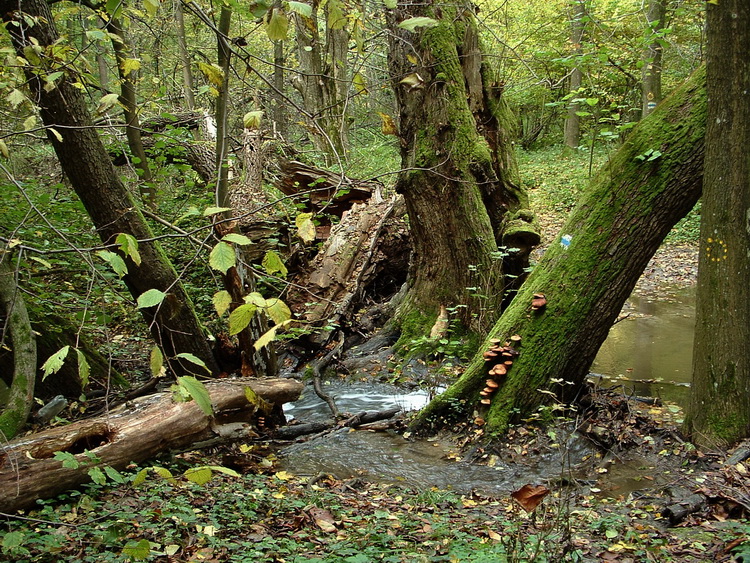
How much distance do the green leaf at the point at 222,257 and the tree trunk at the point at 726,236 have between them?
385 cm

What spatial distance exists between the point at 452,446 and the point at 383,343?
10.2 feet

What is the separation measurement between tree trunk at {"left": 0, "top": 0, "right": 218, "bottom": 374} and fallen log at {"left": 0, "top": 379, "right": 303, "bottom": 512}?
0.55 metres

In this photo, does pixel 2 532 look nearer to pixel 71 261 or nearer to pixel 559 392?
pixel 559 392

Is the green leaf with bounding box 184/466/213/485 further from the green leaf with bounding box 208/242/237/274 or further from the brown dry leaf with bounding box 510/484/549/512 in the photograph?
the brown dry leaf with bounding box 510/484/549/512

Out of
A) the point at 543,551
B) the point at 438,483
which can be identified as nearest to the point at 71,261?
the point at 438,483

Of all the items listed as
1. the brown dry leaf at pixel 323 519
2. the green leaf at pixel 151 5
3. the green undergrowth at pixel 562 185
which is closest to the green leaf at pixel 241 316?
the green leaf at pixel 151 5

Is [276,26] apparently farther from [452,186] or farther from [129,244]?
[452,186]

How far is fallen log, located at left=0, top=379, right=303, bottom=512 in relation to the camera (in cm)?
Result: 350

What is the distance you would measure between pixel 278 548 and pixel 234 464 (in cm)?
185

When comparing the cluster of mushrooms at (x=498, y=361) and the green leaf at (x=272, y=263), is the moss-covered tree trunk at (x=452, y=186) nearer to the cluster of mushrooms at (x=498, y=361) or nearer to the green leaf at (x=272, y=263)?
the cluster of mushrooms at (x=498, y=361)

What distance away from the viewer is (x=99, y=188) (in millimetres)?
5578

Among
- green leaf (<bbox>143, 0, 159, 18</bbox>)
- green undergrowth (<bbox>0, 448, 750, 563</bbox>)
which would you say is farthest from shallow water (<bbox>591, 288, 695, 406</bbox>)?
green leaf (<bbox>143, 0, 159, 18</bbox>)

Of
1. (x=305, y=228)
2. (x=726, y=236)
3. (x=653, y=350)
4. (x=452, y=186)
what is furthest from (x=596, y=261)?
(x=653, y=350)

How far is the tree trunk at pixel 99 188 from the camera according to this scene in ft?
15.8
